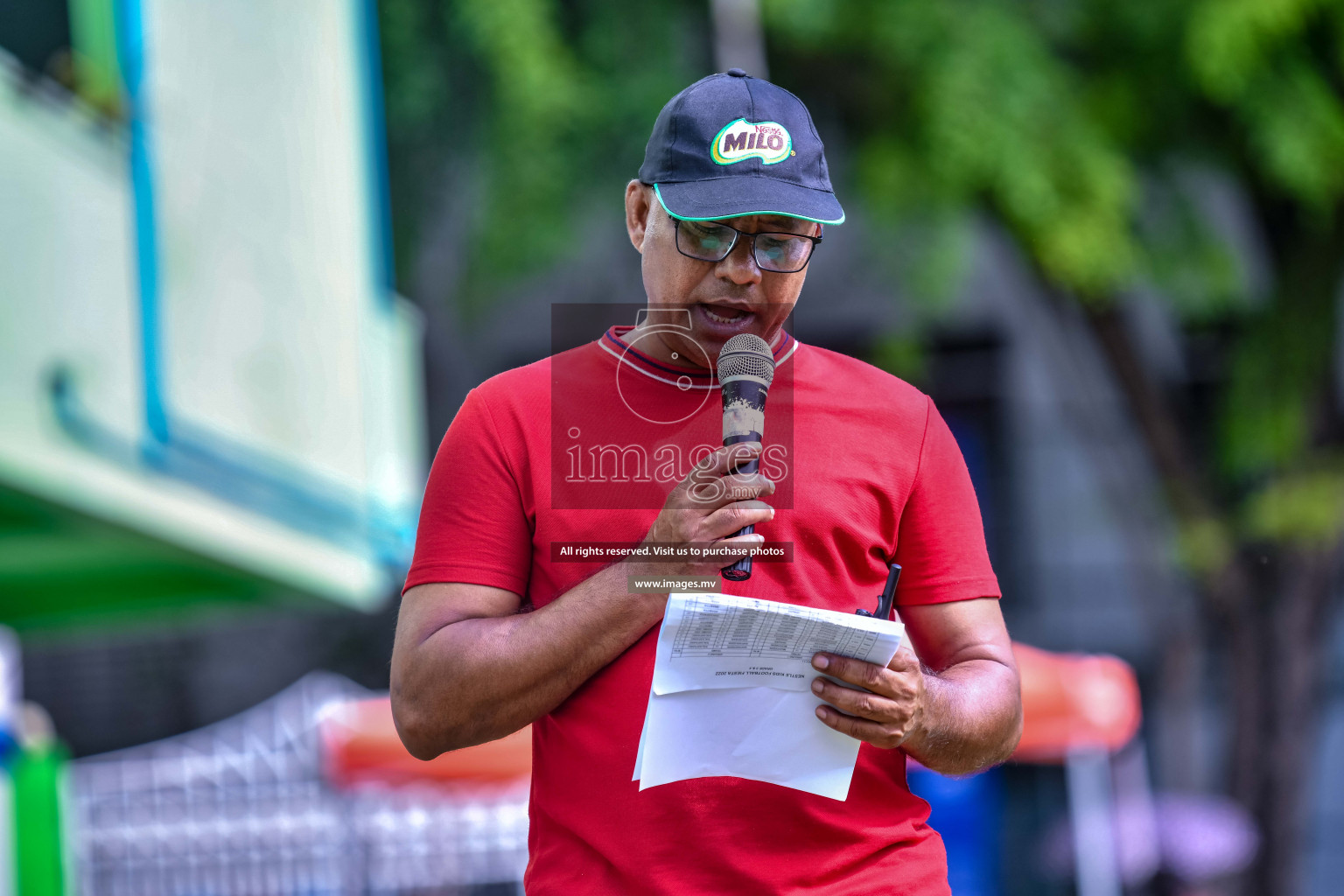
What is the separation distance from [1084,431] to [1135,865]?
9.48ft

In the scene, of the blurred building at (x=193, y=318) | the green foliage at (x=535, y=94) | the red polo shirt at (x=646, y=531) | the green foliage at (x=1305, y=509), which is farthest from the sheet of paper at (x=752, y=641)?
the green foliage at (x=1305, y=509)

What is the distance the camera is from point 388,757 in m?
7.07

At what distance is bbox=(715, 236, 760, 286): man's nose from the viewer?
2041mm

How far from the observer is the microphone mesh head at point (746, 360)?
74.8 inches

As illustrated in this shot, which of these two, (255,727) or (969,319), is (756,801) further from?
(969,319)

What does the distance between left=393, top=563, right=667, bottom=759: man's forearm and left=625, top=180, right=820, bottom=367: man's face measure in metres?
0.44

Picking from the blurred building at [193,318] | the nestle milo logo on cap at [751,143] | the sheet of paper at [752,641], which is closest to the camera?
the sheet of paper at [752,641]

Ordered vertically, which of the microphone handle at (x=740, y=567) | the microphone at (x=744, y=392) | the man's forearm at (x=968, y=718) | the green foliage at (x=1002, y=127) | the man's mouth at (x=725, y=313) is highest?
the green foliage at (x=1002, y=127)

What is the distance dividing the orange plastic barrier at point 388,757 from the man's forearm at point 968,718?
480 centimetres

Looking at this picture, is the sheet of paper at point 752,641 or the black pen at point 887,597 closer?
the sheet of paper at point 752,641

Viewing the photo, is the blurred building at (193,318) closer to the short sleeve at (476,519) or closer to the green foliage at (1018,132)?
the green foliage at (1018,132)

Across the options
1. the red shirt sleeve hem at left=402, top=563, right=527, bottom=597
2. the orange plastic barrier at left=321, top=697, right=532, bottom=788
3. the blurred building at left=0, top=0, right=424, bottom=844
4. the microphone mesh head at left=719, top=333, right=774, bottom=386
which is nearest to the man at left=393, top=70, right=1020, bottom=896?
the red shirt sleeve hem at left=402, top=563, right=527, bottom=597

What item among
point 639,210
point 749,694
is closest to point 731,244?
point 639,210

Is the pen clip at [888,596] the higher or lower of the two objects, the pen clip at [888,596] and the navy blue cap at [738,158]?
the lower
